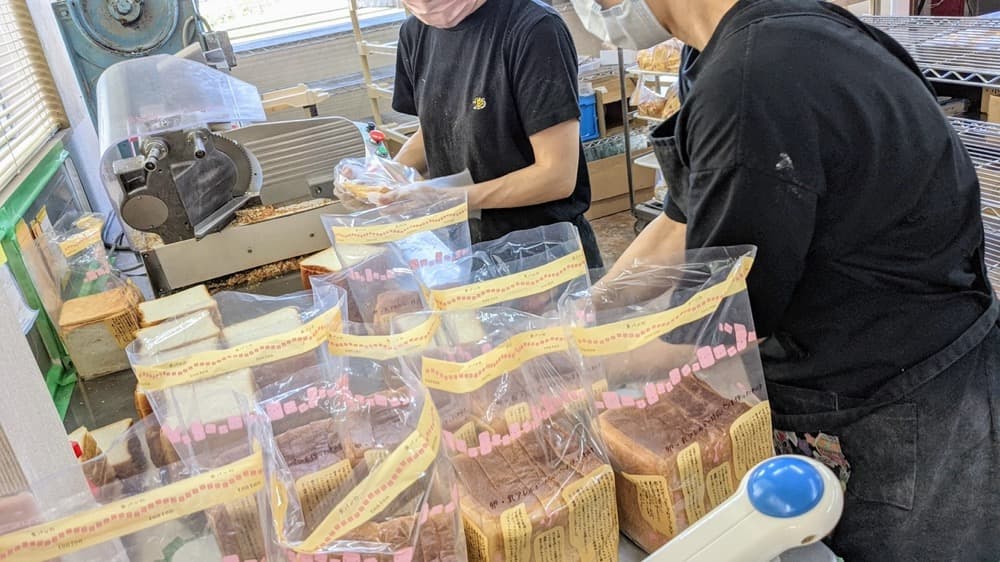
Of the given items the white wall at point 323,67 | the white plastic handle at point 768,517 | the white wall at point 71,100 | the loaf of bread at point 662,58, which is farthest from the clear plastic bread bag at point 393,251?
the white wall at point 323,67

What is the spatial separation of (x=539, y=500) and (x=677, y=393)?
0.67 feet

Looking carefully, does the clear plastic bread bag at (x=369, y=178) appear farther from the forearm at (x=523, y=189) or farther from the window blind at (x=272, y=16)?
the window blind at (x=272, y=16)

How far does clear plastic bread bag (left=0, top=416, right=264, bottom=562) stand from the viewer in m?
0.57

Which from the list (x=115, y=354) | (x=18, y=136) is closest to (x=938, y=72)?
(x=115, y=354)

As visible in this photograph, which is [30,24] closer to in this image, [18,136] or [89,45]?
[89,45]

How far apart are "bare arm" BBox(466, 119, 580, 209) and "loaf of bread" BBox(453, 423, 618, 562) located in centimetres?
88

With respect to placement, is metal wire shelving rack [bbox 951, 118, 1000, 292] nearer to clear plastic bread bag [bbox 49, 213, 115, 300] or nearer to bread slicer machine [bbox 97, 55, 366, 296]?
bread slicer machine [bbox 97, 55, 366, 296]

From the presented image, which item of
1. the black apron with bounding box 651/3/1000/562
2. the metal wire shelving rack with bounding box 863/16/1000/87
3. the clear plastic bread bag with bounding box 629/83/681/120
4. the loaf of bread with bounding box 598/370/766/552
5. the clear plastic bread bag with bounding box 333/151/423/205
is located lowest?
the clear plastic bread bag with bounding box 629/83/681/120

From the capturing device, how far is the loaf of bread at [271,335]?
784mm

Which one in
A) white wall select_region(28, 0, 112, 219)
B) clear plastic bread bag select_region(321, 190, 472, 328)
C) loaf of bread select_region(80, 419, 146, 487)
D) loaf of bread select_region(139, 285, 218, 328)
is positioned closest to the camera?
loaf of bread select_region(80, 419, 146, 487)

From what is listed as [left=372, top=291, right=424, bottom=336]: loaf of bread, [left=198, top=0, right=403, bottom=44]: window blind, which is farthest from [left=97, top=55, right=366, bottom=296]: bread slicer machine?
[left=198, top=0, right=403, bottom=44]: window blind

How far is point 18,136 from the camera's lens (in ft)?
8.41

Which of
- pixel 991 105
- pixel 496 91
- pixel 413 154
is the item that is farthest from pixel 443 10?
pixel 991 105

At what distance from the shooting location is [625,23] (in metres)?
1.04
